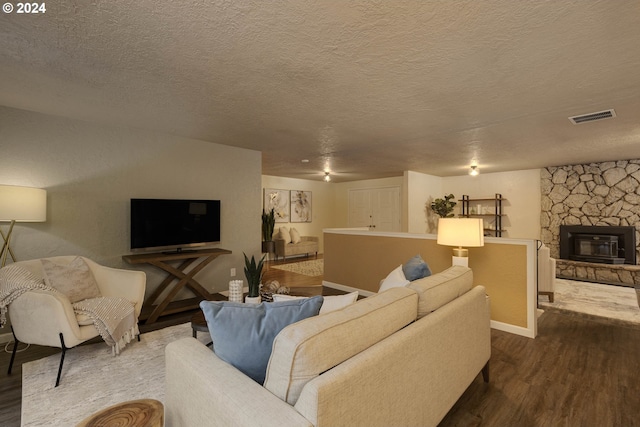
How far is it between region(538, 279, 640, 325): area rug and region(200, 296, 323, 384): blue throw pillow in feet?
14.3

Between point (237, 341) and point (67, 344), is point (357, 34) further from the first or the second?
point (67, 344)

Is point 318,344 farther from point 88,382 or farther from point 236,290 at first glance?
point 88,382

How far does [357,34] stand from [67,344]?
296 cm

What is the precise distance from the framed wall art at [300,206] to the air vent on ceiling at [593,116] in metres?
6.35

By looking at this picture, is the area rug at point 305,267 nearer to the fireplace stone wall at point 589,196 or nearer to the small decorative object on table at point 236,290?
the small decorative object on table at point 236,290

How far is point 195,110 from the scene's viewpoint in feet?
9.73

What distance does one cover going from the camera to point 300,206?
28.4 ft

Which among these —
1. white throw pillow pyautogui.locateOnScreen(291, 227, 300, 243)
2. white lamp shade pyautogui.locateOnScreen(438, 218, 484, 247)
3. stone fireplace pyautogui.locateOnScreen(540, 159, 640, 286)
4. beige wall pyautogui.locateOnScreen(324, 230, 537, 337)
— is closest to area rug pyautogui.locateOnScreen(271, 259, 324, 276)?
white throw pillow pyautogui.locateOnScreen(291, 227, 300, 243)

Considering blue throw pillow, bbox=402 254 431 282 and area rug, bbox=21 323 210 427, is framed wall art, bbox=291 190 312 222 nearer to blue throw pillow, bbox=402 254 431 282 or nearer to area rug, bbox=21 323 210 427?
area rug, bbox=21 323 210 427

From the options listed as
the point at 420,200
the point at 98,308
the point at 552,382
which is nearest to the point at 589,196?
the point at 420,200

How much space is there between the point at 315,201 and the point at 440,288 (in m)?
7.41

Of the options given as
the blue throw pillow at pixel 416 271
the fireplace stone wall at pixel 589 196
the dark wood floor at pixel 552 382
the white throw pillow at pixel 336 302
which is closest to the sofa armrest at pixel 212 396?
the white throw pillow at pixel 336 302

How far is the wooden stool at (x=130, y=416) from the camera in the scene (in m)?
1.11

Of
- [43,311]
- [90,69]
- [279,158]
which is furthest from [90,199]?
[279,158]
